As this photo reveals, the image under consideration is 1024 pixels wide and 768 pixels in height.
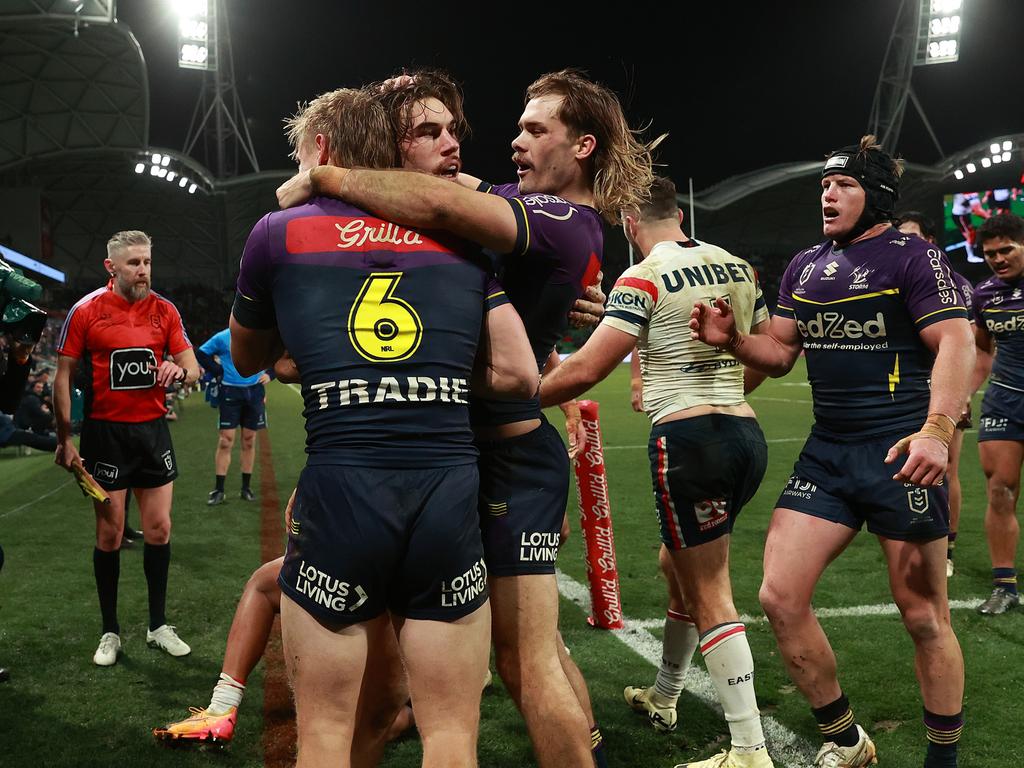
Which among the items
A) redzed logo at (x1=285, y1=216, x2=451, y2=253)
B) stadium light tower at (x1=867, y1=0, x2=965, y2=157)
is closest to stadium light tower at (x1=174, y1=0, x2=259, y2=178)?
stadium light tower at (x1=867, y1=0, x2=965, y2=157)

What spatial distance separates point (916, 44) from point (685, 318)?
5042cm

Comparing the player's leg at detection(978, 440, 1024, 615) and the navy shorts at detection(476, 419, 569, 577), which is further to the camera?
the player's leg at detection(978, 440, 1024, 615)

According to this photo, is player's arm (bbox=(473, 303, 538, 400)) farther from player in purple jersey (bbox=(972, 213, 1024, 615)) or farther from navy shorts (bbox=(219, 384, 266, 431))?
navy shorts (bbox=(219, 384, 266, 431))

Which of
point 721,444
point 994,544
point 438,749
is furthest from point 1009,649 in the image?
point 438,749

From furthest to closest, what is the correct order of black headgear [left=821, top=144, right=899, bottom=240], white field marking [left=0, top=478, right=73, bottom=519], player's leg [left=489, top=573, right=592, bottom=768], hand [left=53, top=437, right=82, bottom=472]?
white field marking [left=0, top=478, right=73, bottom=519] < hand [left=53, top=437, right=82, bottom=472] < black headgear [left=821, top=144, right=899, bottom=240] < player's leg [left=489, top=573, right=592, bottom=768]

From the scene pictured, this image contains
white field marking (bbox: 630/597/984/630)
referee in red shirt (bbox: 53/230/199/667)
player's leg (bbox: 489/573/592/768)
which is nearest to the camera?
player's leg (bbox: 489/573/592/768)

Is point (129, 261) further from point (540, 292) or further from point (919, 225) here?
point (919, 225)

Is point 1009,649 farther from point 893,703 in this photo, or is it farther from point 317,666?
point 317,666

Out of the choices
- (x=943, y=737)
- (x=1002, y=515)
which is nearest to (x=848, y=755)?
(x=943, y=737)

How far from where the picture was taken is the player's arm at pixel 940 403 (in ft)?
10.7

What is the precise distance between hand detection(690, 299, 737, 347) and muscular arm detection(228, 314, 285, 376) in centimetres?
165

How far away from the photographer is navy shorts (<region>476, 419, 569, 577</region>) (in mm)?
2797

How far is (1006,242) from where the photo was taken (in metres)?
6.18

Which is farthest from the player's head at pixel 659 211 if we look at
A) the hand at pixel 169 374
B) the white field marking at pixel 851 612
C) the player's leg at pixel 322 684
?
the hand at pixel 169 374
